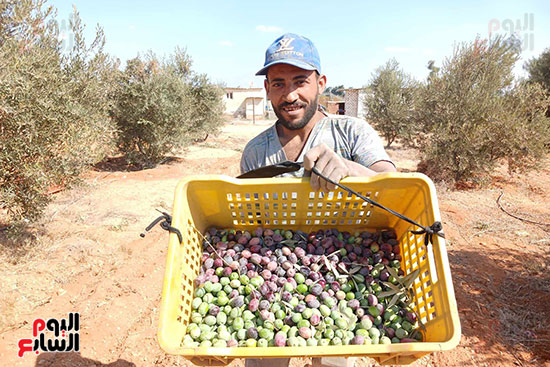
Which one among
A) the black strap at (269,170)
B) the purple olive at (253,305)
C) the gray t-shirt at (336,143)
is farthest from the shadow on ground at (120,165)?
the purple olive at (253,305)

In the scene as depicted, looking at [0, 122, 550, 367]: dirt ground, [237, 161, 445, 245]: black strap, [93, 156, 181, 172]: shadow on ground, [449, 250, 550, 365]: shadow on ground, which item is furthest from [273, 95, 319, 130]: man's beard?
[93, 156, 181, 172]: shadow on ground

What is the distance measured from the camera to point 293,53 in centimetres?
197

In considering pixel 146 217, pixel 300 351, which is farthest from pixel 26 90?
pixel 300 351

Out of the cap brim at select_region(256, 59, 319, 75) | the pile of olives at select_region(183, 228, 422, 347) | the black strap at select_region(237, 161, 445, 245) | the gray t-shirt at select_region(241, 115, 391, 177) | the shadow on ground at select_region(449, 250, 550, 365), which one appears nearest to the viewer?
the black strap at select_region(237, 161, 445, 245)

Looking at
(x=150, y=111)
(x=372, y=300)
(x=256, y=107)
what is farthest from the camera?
(x=256, y=107)

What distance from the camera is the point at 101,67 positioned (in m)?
8.52

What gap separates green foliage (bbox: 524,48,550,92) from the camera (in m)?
16.9

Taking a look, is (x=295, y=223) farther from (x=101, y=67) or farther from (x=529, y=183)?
(x=529, y=183)

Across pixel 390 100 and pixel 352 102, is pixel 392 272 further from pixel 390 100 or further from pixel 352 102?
pixel 352 102

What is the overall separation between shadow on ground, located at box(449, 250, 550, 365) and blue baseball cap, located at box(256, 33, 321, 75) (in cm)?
322

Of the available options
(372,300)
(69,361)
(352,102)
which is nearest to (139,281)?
(69,361)

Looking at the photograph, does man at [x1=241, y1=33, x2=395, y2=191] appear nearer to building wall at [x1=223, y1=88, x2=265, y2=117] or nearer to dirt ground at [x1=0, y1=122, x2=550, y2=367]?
dirt ground at [x1=0, y1=122, x2=550, y2=367]

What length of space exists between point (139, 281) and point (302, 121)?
348cm

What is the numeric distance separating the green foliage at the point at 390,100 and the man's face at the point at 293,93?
15035 millimetres
